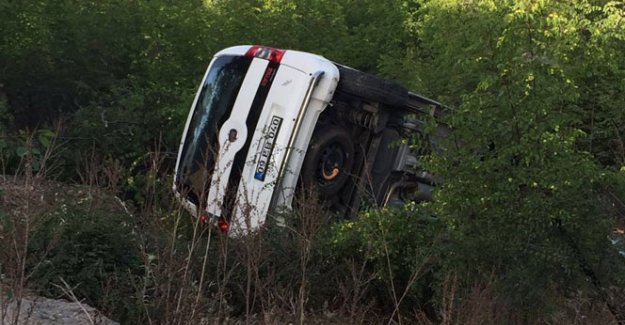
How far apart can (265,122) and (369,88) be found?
110cm

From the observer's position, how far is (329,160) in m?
7.63

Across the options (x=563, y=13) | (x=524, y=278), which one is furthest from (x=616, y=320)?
(x=563, y=13)

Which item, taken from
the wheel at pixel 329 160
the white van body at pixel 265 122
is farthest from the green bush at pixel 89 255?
the wheel at pixel 329 160

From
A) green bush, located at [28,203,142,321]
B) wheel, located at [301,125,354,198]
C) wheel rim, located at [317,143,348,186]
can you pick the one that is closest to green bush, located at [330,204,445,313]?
wheel, located at [301,125,354,198]

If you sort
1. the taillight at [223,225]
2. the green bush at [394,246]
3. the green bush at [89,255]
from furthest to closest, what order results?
the green bush at [394,246] → the green bush at [89,255] → the taillight at [223,225]

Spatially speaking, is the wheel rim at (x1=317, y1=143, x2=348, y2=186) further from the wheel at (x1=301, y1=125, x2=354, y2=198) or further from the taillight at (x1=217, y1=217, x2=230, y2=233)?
the taillight at (x1=217, y1=217, x2=230, y2=233)

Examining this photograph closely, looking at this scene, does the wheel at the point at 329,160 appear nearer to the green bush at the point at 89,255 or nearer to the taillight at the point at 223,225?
the green bush at the point at 89,255

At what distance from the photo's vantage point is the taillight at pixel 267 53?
7510mm

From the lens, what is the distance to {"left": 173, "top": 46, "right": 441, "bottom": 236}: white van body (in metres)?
7.10

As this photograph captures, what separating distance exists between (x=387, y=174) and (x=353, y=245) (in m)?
2.04

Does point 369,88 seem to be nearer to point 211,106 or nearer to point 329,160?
point 329,160

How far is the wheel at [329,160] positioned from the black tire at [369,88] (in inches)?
16.7

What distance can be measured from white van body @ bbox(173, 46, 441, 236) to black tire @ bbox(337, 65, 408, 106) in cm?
15

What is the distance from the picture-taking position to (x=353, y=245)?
6266mm
